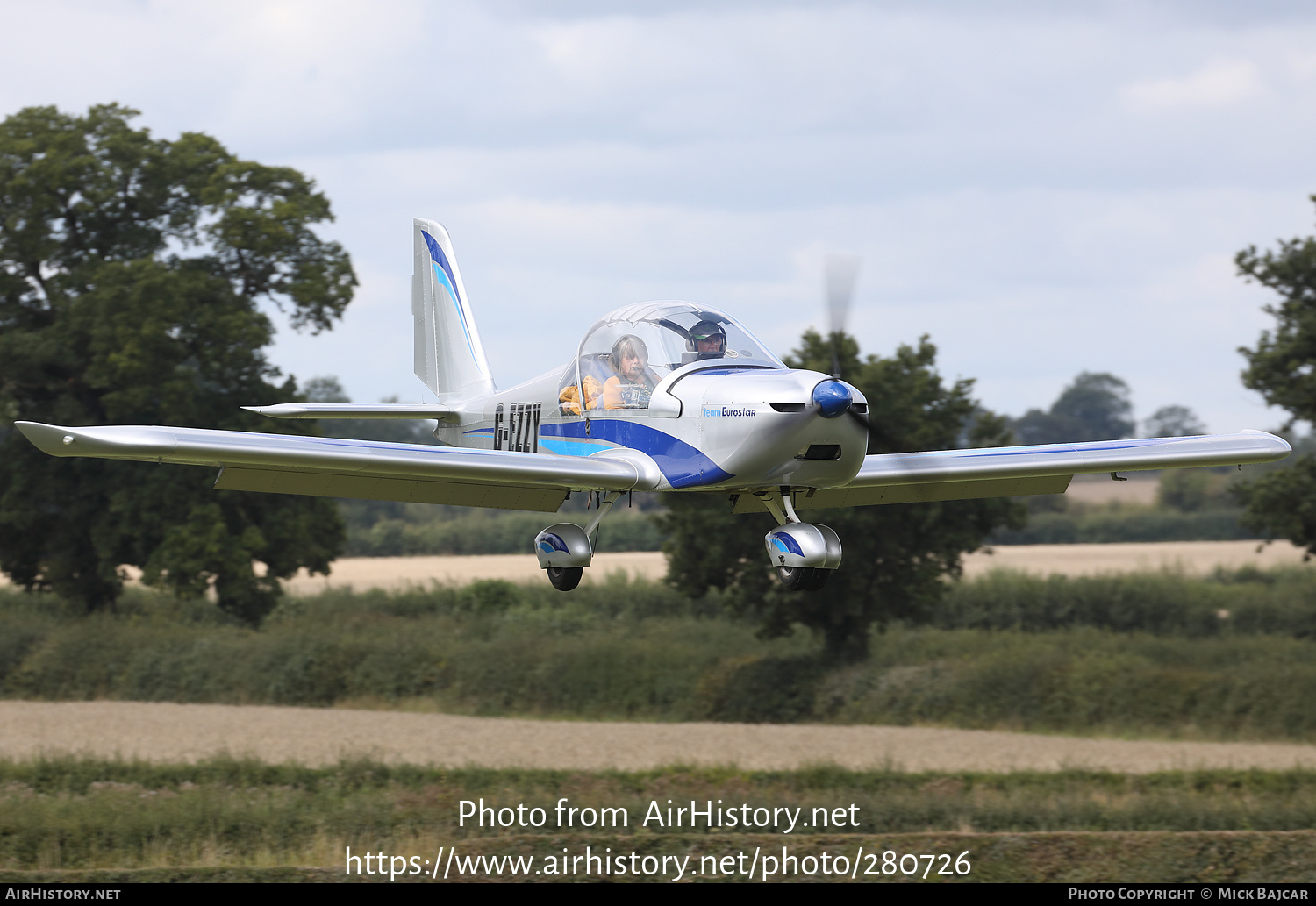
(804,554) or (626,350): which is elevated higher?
(626,350)

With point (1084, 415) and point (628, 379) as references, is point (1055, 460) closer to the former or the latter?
point (628, 379)

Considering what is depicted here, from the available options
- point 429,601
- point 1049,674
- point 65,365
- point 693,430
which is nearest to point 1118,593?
point 1049,674

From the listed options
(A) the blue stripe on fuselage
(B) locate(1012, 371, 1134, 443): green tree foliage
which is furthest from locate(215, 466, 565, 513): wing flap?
(B) locate(1012, 371, 1134, 443): green tree foliage

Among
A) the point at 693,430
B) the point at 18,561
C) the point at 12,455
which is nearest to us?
the point at 693,430

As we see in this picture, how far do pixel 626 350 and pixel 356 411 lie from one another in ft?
12.9

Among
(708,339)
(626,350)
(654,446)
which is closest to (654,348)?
(626,350)

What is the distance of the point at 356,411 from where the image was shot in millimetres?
14844

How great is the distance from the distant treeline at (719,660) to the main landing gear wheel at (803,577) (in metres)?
46.1

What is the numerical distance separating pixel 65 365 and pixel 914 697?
35.9 meters

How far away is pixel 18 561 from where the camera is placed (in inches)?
2094

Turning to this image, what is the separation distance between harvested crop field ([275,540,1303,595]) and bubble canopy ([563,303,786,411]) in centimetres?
6398

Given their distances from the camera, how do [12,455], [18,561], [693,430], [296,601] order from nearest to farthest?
[693,430], [12,455], [18,561], [296,601]

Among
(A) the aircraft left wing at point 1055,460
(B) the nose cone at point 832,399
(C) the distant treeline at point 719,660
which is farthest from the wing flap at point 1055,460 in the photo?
(C) the distant treeline at point 719,660

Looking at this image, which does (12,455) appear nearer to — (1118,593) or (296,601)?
(296,601)
